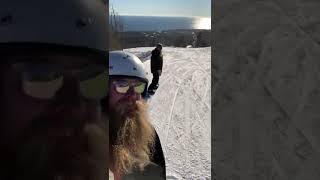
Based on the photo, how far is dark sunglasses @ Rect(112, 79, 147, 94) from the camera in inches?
102

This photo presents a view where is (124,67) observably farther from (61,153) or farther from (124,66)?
(61,153)

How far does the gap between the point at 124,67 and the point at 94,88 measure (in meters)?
2.07

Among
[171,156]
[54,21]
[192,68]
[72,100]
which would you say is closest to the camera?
[72,100]

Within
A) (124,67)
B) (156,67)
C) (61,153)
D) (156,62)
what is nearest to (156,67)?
(156,67)

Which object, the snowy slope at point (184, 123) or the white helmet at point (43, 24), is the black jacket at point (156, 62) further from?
the white helmet at point (43, 24)

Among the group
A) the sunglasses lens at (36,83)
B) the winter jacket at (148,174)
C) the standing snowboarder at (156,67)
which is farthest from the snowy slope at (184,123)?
the sunglasses lens at (36,83)

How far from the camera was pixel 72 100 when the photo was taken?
2.97 feet

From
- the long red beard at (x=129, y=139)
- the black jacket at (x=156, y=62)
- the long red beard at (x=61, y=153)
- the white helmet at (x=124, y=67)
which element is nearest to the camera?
the long red beard at (x=61, y=153)

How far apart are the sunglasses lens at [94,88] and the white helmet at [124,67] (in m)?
1.81

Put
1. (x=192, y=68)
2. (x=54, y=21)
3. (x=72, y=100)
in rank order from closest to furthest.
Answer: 1. (x=72, y=100)
2. (x=54, y=21)
3. (x=192, y=68)

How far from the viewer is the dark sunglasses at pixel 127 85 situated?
8.52 feet
